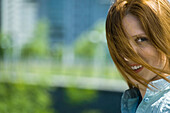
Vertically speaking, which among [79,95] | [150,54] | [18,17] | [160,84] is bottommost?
[79,95]

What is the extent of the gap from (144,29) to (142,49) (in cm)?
7

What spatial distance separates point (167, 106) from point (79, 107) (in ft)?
14.5

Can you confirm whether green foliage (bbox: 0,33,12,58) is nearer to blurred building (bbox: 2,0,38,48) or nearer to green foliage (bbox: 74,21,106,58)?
green foliage (bbox: 74,21,106,58)

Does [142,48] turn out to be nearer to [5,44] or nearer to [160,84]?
[160,84]

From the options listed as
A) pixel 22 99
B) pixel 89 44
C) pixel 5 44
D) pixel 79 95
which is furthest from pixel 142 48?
pixel 5 44

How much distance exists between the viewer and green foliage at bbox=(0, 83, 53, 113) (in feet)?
15.6

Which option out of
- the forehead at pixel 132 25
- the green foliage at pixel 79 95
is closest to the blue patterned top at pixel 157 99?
the forehead at pixel 132 25

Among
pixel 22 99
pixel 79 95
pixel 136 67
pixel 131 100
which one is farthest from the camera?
pixel 79 95

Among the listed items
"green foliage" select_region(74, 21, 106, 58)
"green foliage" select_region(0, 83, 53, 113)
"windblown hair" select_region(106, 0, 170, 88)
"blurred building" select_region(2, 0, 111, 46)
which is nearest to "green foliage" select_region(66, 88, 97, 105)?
"green foliage" select_region(0, 83, 53, 113)

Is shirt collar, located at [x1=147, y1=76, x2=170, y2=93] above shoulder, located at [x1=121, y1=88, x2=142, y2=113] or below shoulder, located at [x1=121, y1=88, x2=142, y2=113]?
above

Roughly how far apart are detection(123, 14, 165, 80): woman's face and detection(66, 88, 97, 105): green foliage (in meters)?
4.20

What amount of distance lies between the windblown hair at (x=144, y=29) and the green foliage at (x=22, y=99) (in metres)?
3.82

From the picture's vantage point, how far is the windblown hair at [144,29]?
3.47 feet

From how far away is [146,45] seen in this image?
107cm
